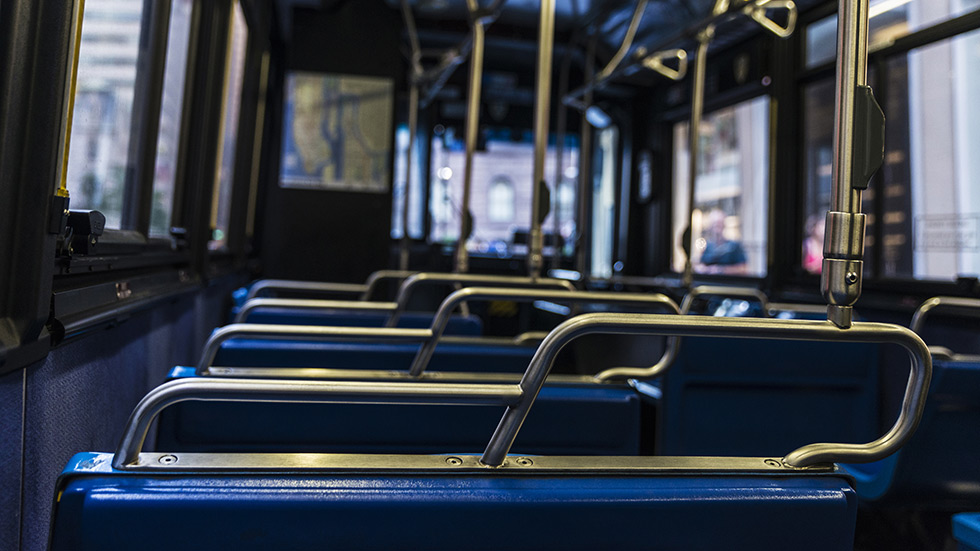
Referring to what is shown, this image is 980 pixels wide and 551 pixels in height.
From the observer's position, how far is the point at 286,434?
41.8 inches

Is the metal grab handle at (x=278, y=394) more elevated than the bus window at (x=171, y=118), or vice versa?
the bus window at (x=171, y=118)

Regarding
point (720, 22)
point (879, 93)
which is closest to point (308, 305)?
point (720, 22)

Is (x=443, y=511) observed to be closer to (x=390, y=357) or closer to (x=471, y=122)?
(x=390, y=357)

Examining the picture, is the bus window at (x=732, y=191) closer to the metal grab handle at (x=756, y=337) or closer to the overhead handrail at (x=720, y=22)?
the overhead handrail at (x=720, y=22)

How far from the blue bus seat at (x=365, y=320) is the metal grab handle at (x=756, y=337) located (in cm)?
130

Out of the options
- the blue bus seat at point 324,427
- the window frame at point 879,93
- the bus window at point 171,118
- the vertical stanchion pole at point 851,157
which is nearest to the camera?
the vertical stanchion pole at point 851,157

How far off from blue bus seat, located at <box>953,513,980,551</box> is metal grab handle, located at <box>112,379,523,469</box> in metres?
0.57

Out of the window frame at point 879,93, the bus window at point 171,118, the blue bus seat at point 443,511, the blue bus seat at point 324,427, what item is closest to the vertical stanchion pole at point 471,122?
the bus window at point 171,118

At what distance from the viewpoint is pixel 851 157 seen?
83cm

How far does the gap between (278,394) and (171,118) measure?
5.48 feet

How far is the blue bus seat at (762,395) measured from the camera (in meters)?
1.84

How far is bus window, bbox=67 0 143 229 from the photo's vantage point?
1195 mm

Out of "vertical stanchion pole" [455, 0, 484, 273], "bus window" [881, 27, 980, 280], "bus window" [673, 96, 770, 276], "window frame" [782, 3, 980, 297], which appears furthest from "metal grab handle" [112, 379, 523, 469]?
"bus window" [673, 96, 770, 276]

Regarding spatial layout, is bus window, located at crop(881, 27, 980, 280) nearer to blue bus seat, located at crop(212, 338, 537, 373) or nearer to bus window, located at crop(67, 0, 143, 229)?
blue bus seat, located at crop(212, 338, 537, 373)
